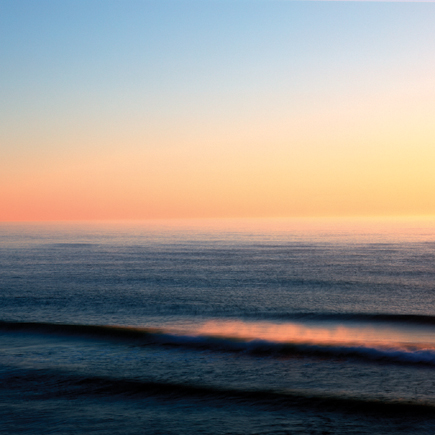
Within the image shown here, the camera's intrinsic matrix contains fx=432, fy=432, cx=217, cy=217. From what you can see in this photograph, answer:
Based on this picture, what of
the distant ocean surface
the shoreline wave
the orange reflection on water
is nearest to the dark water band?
the distant ocean surface

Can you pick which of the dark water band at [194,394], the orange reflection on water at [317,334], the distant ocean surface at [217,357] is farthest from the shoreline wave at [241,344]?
the dark water band at [194,394]

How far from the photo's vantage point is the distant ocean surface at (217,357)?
12672 mm

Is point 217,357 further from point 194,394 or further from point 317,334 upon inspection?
point 317,334

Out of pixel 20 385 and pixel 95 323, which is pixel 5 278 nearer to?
pixel 95 323

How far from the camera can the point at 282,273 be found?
51062mm

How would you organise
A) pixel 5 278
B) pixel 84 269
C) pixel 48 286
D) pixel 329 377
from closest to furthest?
pixel 329 377 < pixel 48 286 < pixel 5 278 < pixel 84 269

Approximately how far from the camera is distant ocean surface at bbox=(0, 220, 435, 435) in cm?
1267

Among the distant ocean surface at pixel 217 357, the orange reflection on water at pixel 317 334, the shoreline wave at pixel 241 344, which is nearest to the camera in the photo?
the distant ocean surface at pixel 217 357

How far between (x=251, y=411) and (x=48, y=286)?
32545 millimetres

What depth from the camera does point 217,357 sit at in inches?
778

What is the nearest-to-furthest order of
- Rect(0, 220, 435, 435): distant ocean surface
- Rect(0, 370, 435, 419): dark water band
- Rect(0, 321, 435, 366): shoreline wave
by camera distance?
1. Rect(0, 220, 435, 435): distant ocean surface
2. Rect(0, 370, 435, 419): dark water band
3. Rect(0, 321, 435, 366): shoreline wave

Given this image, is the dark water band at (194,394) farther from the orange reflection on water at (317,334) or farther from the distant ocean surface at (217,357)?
the orange reflection on water at (317,334)

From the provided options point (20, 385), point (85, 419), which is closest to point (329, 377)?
point (85, 419)

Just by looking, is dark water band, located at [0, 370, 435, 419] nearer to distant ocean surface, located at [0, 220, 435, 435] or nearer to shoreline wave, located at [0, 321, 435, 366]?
distant ocean surface, located at [0, 220, 435, 435]
